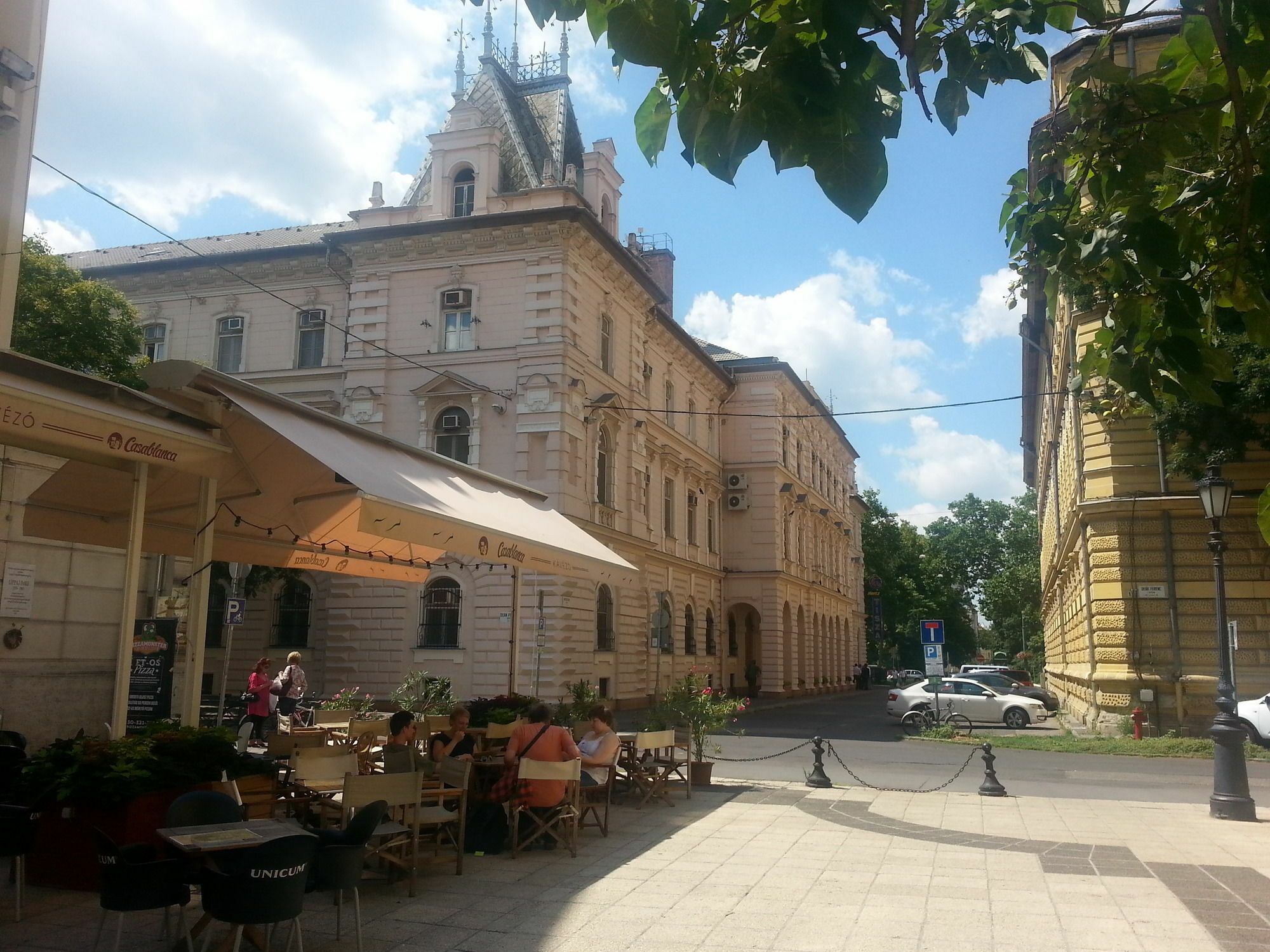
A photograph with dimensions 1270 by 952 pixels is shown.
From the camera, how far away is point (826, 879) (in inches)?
321

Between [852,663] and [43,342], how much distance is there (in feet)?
188

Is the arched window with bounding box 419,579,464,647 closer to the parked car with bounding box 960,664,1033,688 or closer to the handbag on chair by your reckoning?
the handbag on chair

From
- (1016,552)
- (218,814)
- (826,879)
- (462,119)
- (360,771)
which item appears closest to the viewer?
(218,814)

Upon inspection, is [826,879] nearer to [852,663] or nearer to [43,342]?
[43,342]

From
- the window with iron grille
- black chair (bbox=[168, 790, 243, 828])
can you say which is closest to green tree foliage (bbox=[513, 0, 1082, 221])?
black chair (bbox=[168, 790, 243, 828])

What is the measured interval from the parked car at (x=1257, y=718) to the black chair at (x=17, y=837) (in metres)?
20.7

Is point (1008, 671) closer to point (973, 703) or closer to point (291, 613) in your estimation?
point (973, 703)

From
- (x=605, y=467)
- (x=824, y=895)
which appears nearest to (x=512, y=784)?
(x=824, y=895)

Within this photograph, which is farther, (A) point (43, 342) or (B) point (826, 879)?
(A) point (43, 342)

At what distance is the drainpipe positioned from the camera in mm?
21281

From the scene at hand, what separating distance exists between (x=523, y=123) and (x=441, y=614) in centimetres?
1666

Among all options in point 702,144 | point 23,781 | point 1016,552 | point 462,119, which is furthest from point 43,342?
point 1016,552

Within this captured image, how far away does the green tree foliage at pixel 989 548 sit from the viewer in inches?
3501

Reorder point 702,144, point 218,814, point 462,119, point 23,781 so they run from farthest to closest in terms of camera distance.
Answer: point 462,119 < point 23,781 < point 218,814 < point 702,144
